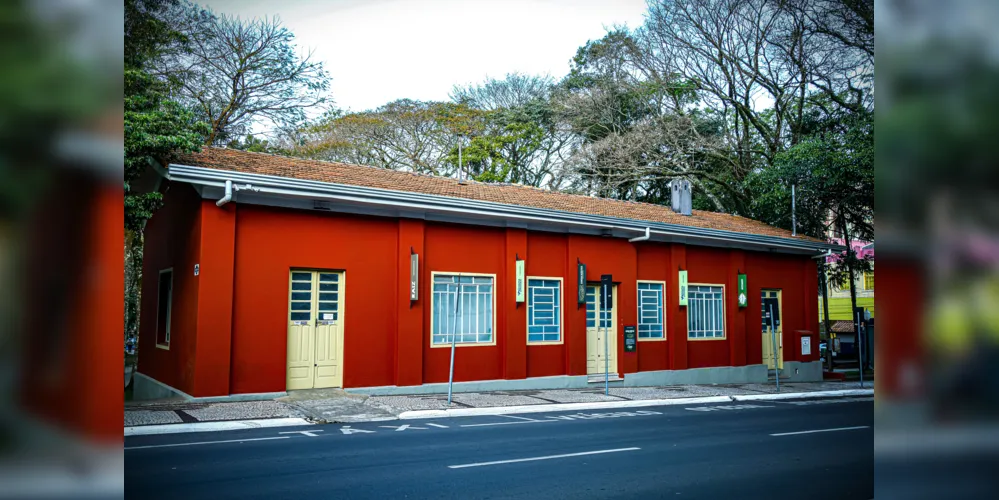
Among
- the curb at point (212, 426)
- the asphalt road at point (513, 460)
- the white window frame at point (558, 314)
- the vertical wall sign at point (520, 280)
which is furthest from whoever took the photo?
the white window frame at point (558, 314)

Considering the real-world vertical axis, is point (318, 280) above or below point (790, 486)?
above

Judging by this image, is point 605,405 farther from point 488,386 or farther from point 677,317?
point 677,317

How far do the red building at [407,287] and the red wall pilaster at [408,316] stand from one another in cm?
3

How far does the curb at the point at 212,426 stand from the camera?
1001 centimetres

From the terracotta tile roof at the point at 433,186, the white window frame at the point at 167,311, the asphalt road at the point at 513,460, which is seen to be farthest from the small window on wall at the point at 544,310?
the white window frame at the point at 167,311

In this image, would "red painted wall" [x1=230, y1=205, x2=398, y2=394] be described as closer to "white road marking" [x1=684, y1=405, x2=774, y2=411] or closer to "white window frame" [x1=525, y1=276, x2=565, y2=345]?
"white window frame" [x1=525, y1=276, x2=565, y2=345]

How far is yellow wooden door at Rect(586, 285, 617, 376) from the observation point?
19066mm

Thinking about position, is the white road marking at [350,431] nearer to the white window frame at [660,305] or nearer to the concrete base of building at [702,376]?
the concrete base of building at [702,376]

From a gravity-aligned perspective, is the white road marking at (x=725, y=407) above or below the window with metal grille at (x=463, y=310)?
below
